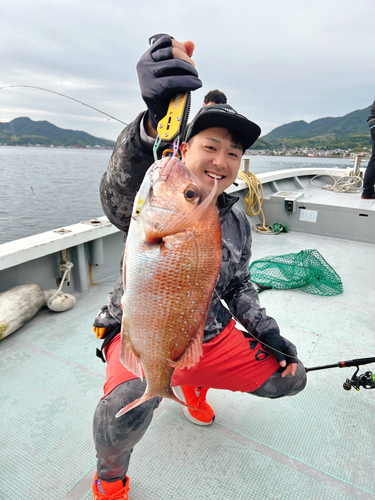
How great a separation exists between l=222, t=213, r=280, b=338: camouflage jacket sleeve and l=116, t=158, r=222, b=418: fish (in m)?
0.92

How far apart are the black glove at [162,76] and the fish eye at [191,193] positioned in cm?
39

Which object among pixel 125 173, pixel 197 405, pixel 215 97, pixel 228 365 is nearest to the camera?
pixel 125 173

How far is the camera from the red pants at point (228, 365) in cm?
174

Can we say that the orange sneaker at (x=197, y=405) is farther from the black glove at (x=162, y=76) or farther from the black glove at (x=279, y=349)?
the black glove at (x=162, y=76)

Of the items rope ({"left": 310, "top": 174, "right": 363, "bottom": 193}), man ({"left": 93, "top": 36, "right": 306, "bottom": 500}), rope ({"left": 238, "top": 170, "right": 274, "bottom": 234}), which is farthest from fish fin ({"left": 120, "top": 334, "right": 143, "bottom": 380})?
rope ({"left": 310, "top": 174, "right": 363, "bottom": 193})

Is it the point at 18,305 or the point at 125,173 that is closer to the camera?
the point at 125,173

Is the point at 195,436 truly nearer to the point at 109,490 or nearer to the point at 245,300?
the point at 109,490

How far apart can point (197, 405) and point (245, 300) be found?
0.78 meters

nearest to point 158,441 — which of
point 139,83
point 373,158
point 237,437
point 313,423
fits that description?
point 237,437

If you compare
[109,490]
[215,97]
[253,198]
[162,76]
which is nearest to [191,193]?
[162,76]

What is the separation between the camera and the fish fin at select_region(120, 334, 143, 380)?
121 centimetres

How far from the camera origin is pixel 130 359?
1229 mm

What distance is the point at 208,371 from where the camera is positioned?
1.77m

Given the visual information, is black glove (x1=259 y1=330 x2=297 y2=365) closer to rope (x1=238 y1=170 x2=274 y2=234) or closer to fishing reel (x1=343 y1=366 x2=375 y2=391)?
fishing reel (x1=343 y1=366 x2=375 y2=391)
